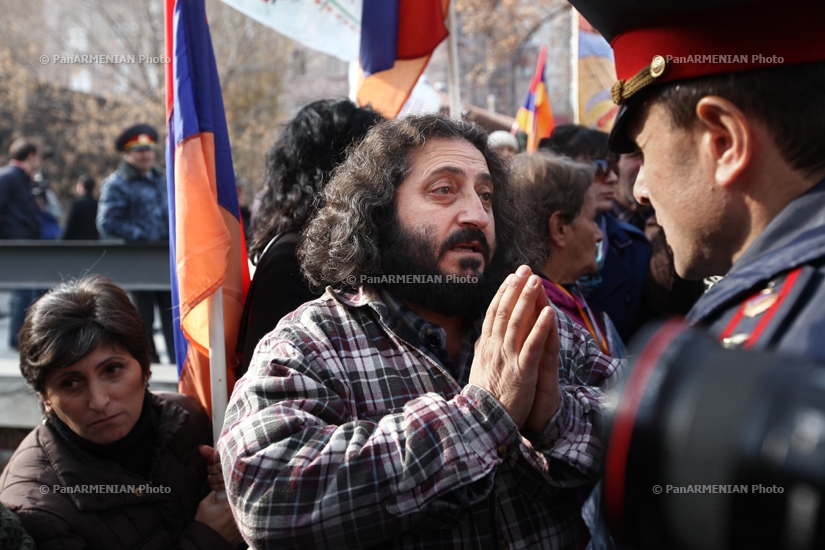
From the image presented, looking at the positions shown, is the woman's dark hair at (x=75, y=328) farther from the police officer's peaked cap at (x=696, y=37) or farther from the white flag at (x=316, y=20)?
the police officer's peaked cap at (x=696, y=37)

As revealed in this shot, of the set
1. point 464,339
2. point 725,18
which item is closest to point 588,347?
point 464,339

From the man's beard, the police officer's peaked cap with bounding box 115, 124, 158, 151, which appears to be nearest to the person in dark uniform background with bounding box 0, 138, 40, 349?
the police officer's peaked cap with bounding box 115, 124, 158, 151

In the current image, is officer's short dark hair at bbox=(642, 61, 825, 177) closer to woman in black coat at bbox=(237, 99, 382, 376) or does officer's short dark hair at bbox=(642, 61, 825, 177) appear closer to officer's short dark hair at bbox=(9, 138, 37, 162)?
woman in black coat at bbox=(237, 99, 382, 376)

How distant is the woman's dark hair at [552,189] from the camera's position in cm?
304

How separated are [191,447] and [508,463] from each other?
1336mm

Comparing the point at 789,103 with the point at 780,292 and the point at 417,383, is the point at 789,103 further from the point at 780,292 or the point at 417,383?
the point at 417,383

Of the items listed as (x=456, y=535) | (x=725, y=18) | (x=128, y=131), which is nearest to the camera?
(x=725, y=18)

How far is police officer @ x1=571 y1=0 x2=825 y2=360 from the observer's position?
3.54ft

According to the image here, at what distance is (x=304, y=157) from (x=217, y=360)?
2.92 feet

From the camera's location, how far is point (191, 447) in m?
2.57

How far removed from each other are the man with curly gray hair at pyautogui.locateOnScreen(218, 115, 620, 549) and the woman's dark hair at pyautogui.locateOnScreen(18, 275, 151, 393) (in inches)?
29.6

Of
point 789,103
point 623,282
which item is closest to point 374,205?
point 789,103

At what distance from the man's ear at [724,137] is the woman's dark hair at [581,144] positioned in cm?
286

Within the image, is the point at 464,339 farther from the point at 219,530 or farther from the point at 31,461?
the point at 31,461
